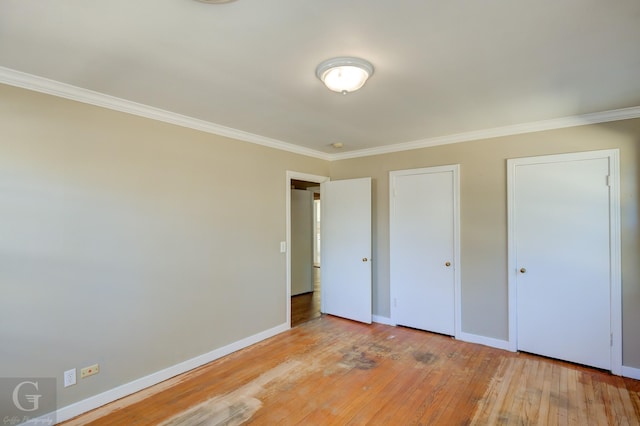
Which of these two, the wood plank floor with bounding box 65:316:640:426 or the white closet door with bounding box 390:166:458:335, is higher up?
the white closet door with bounding box 390:166:458:335

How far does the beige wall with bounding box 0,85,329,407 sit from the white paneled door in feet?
4.59

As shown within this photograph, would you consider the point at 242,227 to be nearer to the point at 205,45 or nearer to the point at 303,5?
the point at 205,45

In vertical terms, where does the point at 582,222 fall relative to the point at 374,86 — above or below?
below

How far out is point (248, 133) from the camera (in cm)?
355

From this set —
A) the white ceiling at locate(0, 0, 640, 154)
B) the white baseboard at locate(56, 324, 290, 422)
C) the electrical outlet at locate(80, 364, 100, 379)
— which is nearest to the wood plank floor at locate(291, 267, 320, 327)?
the white baseboard at locate(56, 324, 290, 422)

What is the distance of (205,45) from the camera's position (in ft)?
5.68

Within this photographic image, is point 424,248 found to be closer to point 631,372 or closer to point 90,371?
point 631,372

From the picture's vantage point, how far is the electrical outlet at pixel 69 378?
89.6 inches

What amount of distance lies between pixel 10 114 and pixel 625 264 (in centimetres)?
511

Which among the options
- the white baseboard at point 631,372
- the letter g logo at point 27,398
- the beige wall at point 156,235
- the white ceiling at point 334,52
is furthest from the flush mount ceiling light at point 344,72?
the white baseboard at point 631,372

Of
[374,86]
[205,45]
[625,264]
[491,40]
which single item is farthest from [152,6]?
[625,264]

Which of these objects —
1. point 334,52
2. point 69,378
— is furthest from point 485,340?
point 69,378

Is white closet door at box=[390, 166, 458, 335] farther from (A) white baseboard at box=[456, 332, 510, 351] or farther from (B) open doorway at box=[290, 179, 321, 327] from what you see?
(B) open doorway at box=[290, 179, 321, 327]

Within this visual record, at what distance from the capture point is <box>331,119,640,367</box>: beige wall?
2.85 meters
